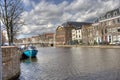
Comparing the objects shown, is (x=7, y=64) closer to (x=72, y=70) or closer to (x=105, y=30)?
(x=72, y=70)

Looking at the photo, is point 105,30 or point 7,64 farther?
point 105,30

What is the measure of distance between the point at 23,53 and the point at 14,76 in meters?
29.0

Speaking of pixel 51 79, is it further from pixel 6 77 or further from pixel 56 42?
pixel 56 42

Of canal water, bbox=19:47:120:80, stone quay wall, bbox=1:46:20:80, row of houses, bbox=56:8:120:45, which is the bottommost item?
canal water, bbox=19:47:120:80

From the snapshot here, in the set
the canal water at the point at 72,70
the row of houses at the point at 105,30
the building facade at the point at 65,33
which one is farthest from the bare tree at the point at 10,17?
the building facade at the point at 65,33

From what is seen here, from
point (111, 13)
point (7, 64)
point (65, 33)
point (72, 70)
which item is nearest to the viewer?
point (7, 64)

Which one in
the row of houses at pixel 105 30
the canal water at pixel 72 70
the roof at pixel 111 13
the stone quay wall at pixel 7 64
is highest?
the roof at pixel 111 13

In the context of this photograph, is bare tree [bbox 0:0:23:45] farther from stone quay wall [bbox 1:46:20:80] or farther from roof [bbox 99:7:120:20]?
roof [bbox 99:7:120:20]

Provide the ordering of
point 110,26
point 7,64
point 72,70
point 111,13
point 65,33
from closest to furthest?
point 7,64 → point 72,70 → point 110,26 → point 111,13 → point 65,33

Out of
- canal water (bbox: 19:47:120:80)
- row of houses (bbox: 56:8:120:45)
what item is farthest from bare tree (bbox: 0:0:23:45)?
row of houses (bbox: 56:8:120:45)

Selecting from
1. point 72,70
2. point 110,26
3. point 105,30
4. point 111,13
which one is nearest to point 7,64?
point 72,70

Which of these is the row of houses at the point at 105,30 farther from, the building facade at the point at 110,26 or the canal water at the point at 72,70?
the canal water at the point at 72,70

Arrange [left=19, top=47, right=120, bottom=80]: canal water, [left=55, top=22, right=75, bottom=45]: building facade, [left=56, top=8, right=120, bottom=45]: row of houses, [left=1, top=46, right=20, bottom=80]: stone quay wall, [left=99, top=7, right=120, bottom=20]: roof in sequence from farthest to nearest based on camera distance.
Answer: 1. [left=55, top=22, right=75, bottom=45]: building facade
2. [left=56, top=8, right=120, bottom=45]: row of houses
3. [left=99, top=7, right=120, bottom=20]: roof
4. [left=19, top=47, right=120, bottom=80]: canal water
5. [left=1, top=46, right=20, bottom=80]: stone quay wall

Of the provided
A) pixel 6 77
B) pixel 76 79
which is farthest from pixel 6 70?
pixel 76 79
